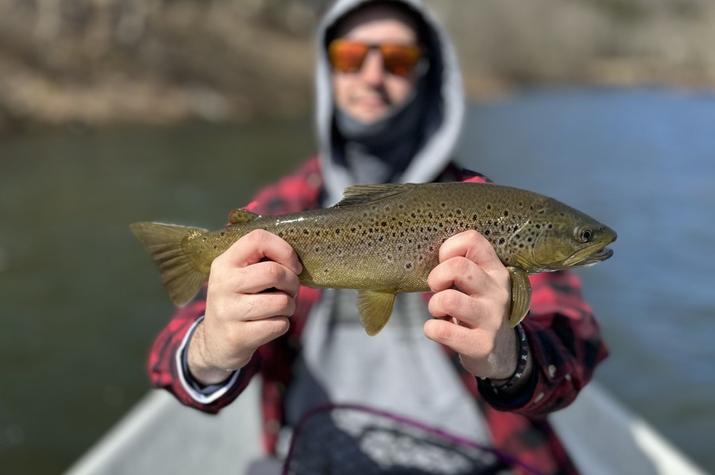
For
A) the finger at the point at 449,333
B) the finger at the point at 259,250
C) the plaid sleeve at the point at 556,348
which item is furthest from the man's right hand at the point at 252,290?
the plaid sleeve at the point at 556,348

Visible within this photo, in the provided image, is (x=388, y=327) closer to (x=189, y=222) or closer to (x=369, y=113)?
(x=369, y=113)

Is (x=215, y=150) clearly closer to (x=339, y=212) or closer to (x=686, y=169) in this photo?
(x=686, y=169)

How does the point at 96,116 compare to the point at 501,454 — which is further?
the point at 96,116

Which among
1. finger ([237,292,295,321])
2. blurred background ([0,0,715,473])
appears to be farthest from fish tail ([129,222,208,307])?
blurred background ([0,0,715,473])

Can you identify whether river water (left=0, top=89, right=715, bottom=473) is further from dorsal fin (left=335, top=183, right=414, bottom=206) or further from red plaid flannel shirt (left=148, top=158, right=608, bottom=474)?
red plaid flannel shirt (left=148, top=158, right=608, bottom=474)

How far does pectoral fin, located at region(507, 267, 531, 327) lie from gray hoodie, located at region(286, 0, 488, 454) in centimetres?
112

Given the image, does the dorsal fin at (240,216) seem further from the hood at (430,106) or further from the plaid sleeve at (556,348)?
the hood at (430,106)

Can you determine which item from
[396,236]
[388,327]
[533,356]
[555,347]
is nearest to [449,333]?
[396,236]

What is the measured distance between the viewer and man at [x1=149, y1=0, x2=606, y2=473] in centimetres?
209

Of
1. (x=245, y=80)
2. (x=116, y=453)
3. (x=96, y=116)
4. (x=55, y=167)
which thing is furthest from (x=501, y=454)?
(x=245, y=80)

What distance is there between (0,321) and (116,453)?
5976mm

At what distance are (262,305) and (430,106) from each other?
154 centimetres

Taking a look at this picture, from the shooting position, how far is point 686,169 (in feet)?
61.4

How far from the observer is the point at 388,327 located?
2.91m
